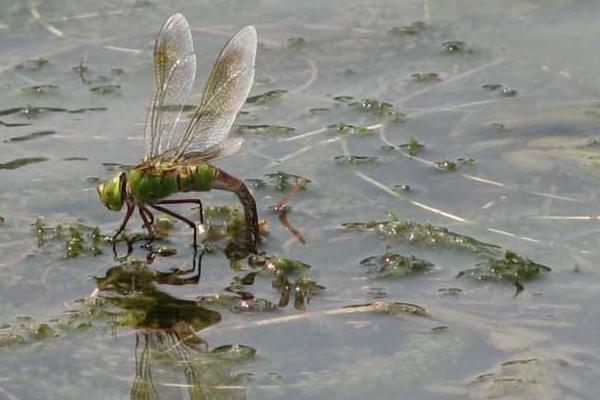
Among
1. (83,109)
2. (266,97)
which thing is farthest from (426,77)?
(83,109)

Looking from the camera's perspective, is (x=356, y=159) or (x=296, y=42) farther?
(x=296, y=42)

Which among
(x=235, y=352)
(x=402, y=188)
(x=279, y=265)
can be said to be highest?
(x=402, y=188)

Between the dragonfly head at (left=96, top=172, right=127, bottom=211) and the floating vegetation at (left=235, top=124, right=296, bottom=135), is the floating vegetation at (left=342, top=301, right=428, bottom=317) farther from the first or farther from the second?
the floating vegetation at (left=235, top=124, right=296, bottom=135)

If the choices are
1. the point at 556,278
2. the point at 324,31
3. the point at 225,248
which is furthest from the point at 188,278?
the point at 324,31

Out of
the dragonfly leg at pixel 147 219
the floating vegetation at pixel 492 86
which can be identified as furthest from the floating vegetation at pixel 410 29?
the dragonfly leg at pixel 147 219

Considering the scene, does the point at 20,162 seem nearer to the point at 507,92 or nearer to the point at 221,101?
the point at 221,101

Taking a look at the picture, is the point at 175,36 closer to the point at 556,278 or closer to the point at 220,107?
the point at 220,107

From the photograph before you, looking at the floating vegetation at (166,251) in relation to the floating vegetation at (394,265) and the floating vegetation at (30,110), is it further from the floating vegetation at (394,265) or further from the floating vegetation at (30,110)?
the floating vegetation at (30,110)
